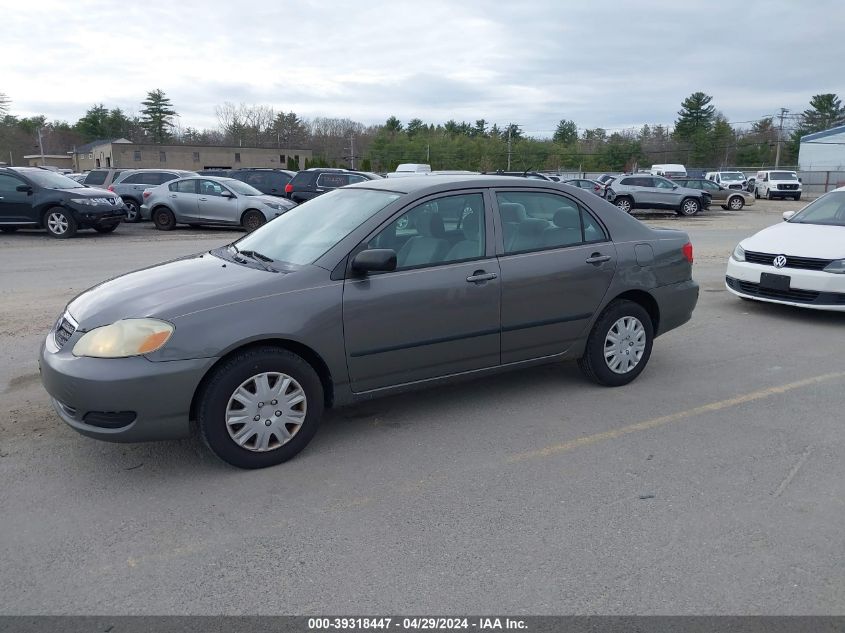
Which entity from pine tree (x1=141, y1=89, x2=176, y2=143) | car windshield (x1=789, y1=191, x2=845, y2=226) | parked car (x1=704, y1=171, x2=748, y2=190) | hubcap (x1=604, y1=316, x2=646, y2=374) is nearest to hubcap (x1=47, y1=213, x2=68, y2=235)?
hubcap (x1=604, y1=316, x2=646, y2=374)

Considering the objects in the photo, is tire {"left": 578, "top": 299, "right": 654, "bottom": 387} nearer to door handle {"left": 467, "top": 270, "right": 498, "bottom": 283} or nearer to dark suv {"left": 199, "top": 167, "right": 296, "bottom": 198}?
door handle {"left": 467, "top": 270, "right": 498, "bottom": 283}

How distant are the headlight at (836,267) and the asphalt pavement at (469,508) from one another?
217 centimetres

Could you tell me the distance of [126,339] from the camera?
3789mm

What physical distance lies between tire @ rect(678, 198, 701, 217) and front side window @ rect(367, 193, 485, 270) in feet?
82.9

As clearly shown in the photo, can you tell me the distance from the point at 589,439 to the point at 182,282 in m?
2.77

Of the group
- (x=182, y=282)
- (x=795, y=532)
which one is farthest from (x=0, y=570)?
(x=795, y=532)

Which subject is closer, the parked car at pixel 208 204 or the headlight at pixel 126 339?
the headlight at pixel 126 339

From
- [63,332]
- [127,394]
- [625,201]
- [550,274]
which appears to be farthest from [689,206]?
[127,394]

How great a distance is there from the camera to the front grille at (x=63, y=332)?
159 inches

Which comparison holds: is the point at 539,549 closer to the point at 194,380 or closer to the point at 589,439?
the point at 589,439

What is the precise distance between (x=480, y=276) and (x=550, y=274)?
2.03 ft

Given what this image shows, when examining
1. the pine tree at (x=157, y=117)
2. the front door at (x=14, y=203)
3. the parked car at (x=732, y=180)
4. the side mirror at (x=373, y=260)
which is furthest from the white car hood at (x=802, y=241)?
the pine tree at (x=157, y=117)

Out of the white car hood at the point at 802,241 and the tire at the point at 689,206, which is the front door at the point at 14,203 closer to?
the white car hood at the point at 802,241

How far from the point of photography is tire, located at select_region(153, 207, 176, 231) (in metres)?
19.1
